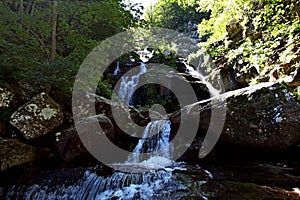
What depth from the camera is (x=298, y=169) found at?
4375 mm

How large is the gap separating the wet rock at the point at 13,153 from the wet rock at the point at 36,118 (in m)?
0.39

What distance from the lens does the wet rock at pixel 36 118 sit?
5105 mm

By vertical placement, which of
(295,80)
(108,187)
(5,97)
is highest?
(295,80)

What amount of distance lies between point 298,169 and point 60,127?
18.3 ft

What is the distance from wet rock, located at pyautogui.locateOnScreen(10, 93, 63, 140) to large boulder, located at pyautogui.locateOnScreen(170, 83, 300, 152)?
4005mm

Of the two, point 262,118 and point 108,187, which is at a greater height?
point 262,118

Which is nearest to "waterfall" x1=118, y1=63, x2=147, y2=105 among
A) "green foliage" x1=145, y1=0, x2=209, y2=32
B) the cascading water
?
the cascading water

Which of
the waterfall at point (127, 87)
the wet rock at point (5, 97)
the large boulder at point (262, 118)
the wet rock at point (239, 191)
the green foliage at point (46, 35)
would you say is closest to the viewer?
the wet rock at point (239, 191)

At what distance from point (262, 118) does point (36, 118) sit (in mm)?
5306

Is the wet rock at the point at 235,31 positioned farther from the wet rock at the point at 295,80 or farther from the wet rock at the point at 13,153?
the wet rock at the point at 13,153

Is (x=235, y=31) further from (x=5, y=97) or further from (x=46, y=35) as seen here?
(x=5, y=97)

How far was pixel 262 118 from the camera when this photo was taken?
16.1 ft

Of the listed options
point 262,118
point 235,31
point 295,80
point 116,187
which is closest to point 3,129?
point 116,187

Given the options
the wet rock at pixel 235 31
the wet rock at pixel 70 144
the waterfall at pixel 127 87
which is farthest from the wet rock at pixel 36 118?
the wet rock at pixel 235 31
